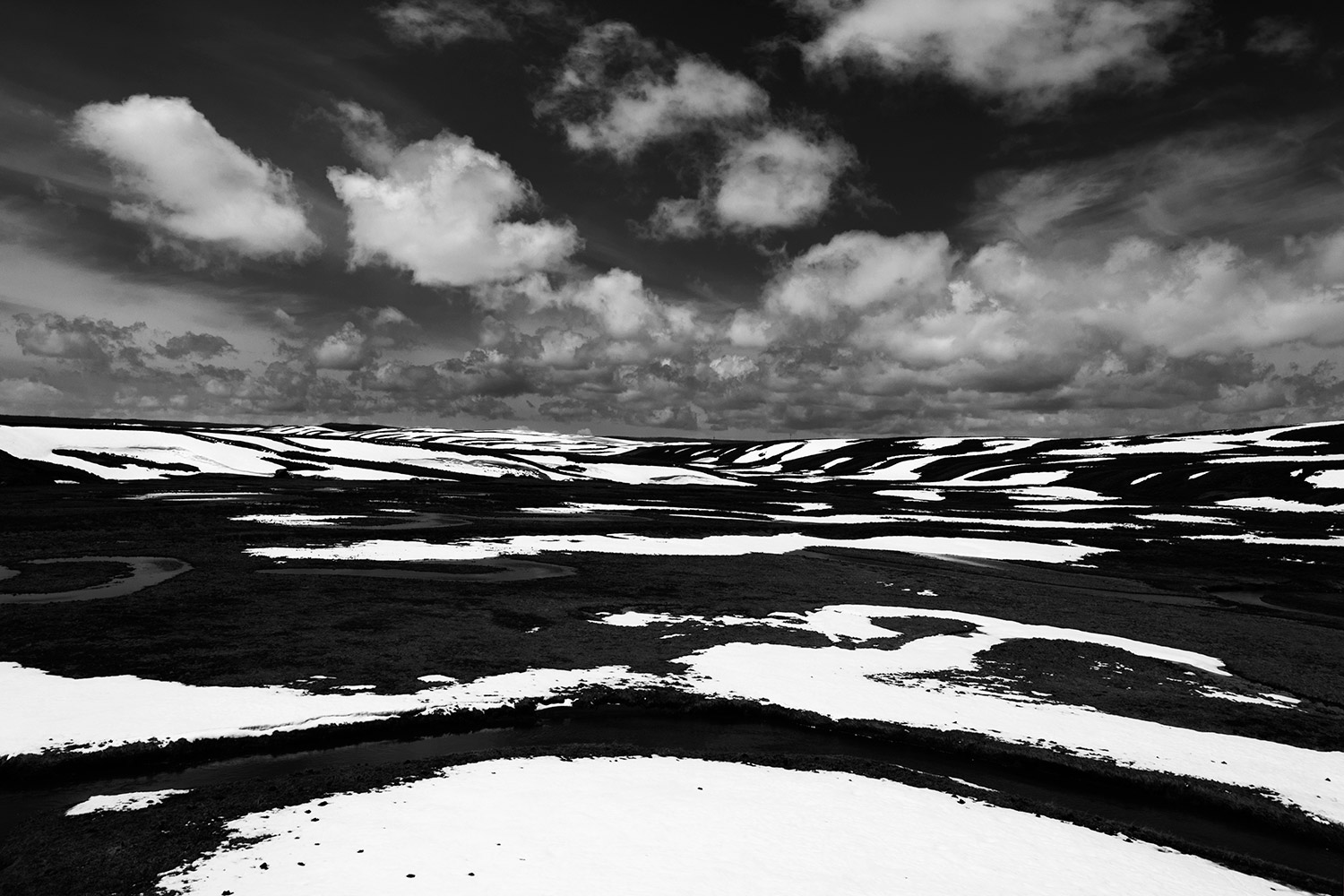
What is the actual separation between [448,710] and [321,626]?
11.0 metres

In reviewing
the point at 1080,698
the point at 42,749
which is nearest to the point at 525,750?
the point at 42,749

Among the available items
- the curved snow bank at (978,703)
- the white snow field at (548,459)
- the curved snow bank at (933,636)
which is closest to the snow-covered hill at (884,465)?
the white snow field at (548,459)

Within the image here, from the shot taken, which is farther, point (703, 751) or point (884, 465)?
point (884, 465)

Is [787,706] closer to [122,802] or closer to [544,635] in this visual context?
[544,635]

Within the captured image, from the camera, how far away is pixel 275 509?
67.7m

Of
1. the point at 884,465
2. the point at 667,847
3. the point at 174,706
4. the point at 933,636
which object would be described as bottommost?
the point at 933,636

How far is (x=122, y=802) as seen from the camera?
14.3 metres

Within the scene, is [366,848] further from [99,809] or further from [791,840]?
[791,840]

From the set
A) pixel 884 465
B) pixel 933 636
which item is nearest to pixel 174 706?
pixel 933 636

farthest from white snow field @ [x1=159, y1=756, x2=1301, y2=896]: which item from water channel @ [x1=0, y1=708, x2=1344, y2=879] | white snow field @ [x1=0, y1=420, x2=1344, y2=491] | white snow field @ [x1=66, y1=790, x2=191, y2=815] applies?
white snow field @ [x1=0, y1=420, x2=1344, y2=491]

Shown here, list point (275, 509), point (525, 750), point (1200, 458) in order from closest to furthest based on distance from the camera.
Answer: point (525, 750) < point (275, 509) < point (1200, 458)

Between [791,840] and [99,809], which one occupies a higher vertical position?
[99,809]

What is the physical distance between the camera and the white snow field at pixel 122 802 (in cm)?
1398

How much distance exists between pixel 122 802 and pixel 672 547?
4178cm
